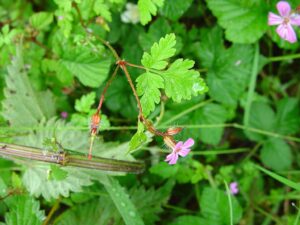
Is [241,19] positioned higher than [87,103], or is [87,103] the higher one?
[241,19]

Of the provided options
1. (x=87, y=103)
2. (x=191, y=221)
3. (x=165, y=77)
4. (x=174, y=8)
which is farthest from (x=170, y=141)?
(x=174, y=8)

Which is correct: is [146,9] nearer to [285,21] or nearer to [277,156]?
[285,21]

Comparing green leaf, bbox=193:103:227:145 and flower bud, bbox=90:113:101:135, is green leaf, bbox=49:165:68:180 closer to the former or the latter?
flower bud, bbox=90:113:101:135

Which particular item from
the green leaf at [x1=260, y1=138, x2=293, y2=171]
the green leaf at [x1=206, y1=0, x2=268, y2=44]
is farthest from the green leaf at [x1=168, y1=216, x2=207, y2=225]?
the green leaf at [x1=206, y1=0, x2=268, y2=44]

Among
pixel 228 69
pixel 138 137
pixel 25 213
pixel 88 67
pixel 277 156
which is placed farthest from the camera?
pixel 277 156

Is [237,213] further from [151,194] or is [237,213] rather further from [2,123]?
[2,123]

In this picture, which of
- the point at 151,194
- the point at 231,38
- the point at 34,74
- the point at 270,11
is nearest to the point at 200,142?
the point at 151,194

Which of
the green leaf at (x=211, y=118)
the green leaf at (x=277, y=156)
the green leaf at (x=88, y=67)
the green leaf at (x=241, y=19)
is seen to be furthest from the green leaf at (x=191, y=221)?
the green leaf at (x=241, y=19)
